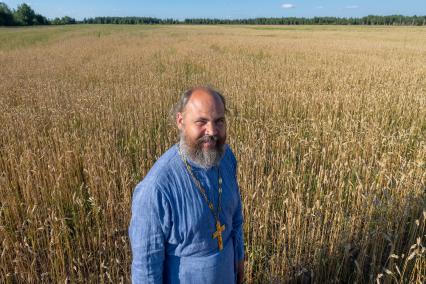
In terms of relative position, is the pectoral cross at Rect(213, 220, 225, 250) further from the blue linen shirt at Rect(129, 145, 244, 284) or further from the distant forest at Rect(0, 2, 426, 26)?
the distant forest at Rect(0, 2, 426, 26)

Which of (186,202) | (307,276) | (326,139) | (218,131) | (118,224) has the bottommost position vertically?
(307,276)

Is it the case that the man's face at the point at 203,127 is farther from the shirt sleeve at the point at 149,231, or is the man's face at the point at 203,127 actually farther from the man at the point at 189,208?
the shirt sleeve at the point at 149,231

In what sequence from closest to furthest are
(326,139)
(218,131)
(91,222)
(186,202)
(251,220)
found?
(186,202) → (218,131) → (251,220) → (91,222) → (326,139)

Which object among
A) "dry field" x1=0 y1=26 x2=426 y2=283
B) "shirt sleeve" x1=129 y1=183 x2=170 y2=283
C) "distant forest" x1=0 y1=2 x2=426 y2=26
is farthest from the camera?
"distant forest" x1=0 y1=2 x2=426 y2=26

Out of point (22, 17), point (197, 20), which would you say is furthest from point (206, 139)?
point (197, 20)

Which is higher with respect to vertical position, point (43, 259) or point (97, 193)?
point (97, 193)

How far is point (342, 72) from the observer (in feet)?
32.0

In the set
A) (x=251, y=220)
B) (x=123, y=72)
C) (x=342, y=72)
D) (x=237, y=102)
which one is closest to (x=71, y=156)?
(x=251, y=220)

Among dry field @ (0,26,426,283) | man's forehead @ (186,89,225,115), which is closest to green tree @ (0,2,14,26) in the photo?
dry field @ (0,26,426,283)

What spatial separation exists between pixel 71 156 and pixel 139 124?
5.11 feet

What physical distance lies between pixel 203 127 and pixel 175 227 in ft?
1.66

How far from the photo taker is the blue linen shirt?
1.48 metres

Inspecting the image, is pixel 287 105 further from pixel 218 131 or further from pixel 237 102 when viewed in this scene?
pixel 218 131

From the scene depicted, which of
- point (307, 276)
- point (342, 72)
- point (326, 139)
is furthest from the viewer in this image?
point (342, 72)
